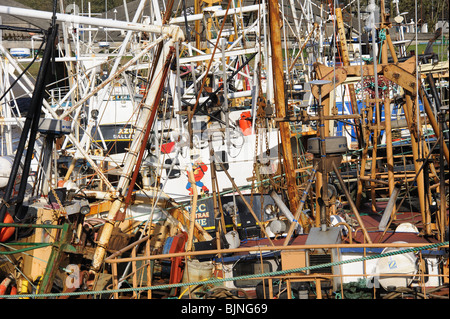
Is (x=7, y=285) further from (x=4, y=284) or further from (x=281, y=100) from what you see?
(x=281, y=100)

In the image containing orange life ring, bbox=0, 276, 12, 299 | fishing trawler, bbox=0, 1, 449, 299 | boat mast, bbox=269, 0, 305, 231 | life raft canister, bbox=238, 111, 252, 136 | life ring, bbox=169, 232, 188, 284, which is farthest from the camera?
life raft canister, bbox=238, 111, 252, 136

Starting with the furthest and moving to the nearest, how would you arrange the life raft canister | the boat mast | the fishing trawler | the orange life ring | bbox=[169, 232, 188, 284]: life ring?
the life raft canister, the boat mast, bbox=[169, 232, 188, 284]: life ring, the orange life ring, the fishing trawler

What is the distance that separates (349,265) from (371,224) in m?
2.24

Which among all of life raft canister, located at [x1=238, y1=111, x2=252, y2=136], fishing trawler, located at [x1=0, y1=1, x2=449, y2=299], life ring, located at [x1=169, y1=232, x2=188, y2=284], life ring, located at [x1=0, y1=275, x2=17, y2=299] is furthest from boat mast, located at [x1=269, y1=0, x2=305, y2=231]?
life raft canister, located at [x1=238, y1=111, x2=252, y2=136]

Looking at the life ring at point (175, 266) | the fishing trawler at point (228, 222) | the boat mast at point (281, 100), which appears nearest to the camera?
the fishing trawler at point (228, 222)

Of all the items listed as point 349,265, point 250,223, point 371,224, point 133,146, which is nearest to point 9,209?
point 133,146

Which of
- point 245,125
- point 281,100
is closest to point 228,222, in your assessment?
point 281,100

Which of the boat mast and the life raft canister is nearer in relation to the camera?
the boat mast

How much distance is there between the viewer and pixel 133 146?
10258 millimetres

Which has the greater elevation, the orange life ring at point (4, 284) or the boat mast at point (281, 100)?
the boat mast at point (281, 100)

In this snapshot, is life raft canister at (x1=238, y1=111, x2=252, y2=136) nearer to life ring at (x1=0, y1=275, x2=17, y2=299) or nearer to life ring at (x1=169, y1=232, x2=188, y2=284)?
life ring at (x1=169, y1=232, x2=188, y2=284)

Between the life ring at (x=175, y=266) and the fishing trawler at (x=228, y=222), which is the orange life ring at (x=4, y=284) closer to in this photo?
the fishing trawler at (x=228, y=222)

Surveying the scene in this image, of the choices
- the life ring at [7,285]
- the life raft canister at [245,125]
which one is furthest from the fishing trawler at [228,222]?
the life raft canister at [245,125]
